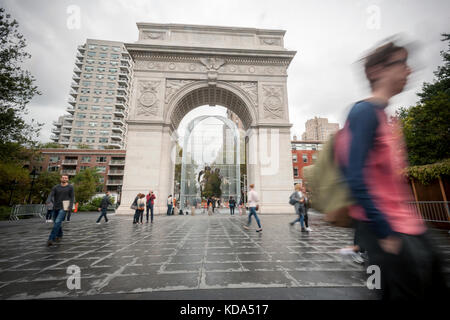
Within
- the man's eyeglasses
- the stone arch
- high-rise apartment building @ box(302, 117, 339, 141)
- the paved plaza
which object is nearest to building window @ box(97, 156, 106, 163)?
the stone arch

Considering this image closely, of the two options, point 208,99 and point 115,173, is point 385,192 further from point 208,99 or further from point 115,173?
point 115,173

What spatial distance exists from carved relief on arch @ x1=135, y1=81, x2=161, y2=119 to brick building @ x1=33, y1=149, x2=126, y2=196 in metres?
32.8

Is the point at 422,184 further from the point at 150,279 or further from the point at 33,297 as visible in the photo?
the point at 33,297

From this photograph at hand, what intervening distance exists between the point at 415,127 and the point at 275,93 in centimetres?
1290

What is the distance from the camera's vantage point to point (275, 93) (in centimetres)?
1658

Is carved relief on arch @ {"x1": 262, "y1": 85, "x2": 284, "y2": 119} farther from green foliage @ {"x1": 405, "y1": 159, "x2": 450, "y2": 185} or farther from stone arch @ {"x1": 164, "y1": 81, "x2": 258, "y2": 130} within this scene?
green foliage @ {"x1": 405, "y1": 159, "x2": 450, "y2": 185}

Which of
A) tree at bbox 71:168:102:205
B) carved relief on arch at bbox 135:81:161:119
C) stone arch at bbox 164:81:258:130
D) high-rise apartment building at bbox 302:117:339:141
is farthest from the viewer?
high-rise apartment building at bbox 302:117:339:141

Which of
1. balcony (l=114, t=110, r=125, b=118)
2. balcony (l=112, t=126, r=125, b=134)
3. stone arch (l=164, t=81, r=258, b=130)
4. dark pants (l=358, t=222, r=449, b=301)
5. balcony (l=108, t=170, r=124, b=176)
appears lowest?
dark pants (l=358, t=222, r=449, b=301)

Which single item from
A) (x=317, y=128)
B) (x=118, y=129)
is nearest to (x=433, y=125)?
(x=118, y=129)

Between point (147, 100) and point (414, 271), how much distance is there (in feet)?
56.1

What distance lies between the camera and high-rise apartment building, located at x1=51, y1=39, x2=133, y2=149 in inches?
2063

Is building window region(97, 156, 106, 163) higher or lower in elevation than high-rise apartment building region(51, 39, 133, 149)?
lower

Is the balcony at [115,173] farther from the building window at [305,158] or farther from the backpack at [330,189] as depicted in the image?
the backpack at [330,189]
